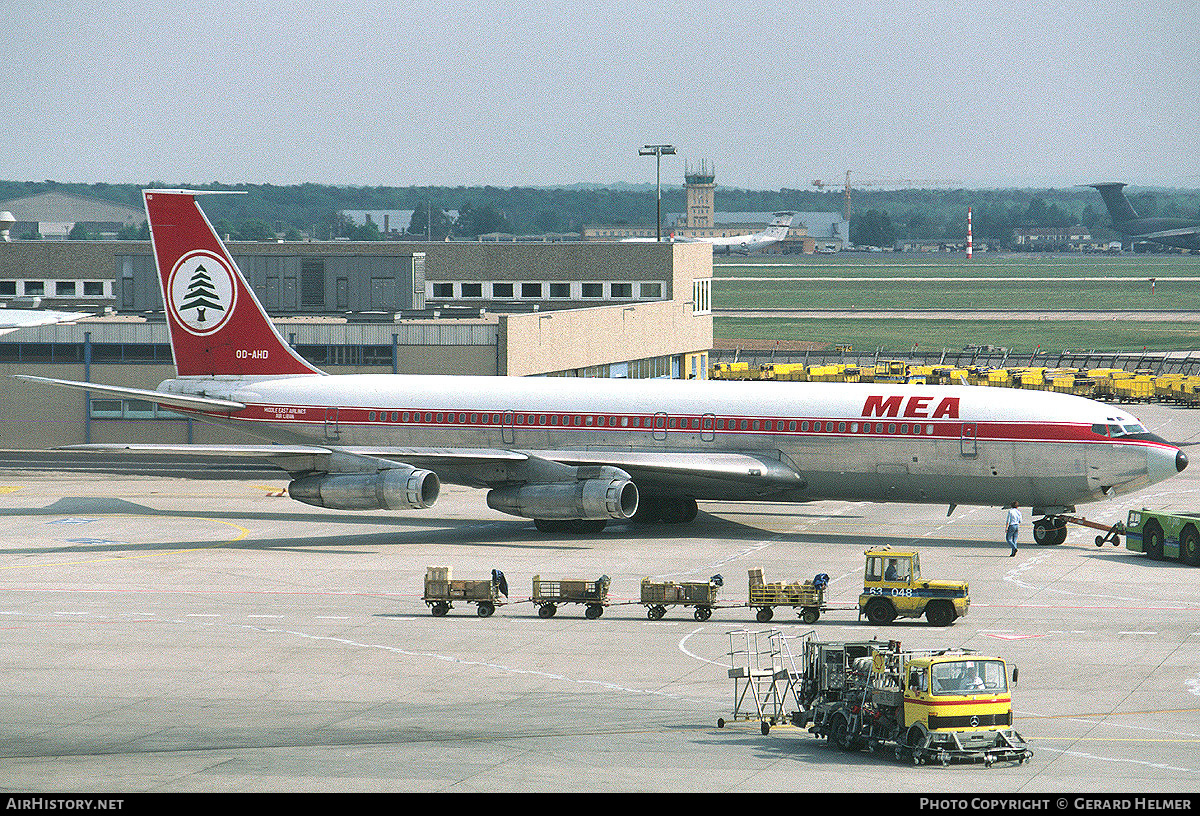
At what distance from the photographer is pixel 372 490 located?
50.3 metres

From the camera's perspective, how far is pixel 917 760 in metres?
24.2

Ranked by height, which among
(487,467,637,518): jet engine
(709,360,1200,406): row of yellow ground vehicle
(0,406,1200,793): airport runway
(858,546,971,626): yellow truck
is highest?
(709,360,1200,406): row of yellow ground vehicle

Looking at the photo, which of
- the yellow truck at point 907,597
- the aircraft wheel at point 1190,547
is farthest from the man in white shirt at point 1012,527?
the yellow truck at point 907,597

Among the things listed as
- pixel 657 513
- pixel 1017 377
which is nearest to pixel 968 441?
pixel 657 513

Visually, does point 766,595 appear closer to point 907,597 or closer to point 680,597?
point 680,597

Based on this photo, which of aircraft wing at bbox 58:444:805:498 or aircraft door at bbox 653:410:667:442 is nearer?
aircraft wing at bbox 58:444:805:498

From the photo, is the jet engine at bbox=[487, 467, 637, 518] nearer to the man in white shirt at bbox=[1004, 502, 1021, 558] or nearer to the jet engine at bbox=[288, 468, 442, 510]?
the jet engine at bbox=[288, 468, 442, 510]

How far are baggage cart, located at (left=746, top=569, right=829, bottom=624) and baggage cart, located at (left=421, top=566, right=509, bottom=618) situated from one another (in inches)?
260

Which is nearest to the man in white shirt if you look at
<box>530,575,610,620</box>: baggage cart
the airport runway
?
the airport runway

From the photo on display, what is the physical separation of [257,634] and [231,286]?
25752 mm

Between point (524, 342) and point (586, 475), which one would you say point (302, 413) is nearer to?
point (586, 475)

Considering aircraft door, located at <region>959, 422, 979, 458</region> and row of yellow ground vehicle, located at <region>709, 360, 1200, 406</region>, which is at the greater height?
row of yellow ground vehicle, located at <region>709, 360, 1200, 406</region>

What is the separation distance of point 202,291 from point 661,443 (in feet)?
64.3

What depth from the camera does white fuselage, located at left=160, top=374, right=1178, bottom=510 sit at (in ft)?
161
